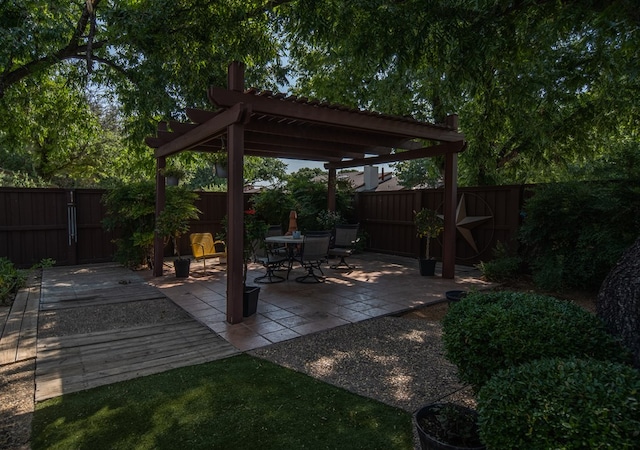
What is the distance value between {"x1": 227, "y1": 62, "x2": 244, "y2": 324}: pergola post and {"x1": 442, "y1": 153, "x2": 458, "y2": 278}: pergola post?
13.4 feet

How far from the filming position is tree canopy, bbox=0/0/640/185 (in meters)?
3.94

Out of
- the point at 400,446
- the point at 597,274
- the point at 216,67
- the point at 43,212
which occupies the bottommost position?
the point at 400,446

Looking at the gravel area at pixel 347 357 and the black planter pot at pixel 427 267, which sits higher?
the black planter pot at pixel 427 267

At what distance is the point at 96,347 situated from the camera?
352 centimetres

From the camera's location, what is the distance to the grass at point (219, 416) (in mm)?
2092

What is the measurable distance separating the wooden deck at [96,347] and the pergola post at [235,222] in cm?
42

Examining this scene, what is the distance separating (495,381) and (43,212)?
894 cm

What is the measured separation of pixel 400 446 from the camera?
2.05 m

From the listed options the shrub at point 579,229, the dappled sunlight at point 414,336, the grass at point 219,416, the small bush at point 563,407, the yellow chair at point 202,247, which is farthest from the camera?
the yellow chair at point 202,247

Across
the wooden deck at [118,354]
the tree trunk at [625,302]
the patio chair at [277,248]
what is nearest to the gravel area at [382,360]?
the wooden deck at [118,354]

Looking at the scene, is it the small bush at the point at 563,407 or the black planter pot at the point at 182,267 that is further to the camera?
the black planter pot at the point at 182,267

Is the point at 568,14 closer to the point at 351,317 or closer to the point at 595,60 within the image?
the point at 595,60

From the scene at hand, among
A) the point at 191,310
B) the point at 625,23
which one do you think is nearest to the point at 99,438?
the point at 191,310

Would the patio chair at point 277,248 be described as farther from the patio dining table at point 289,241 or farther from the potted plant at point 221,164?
the potted plant at point 221,164
